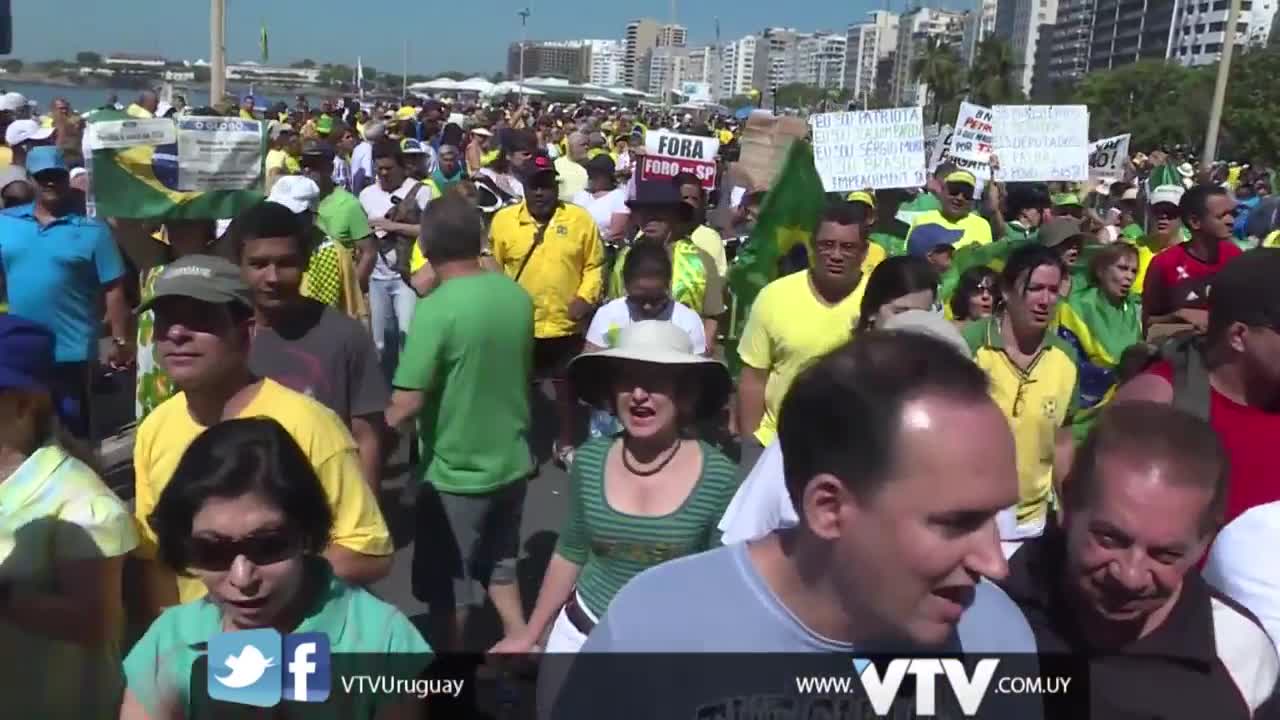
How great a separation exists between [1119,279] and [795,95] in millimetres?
123636

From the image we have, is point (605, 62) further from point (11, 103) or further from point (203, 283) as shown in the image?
point (203, 283)

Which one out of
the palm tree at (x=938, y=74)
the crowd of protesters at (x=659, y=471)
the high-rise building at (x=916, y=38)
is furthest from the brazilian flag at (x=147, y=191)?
the palm tree at (x=938, y=74)

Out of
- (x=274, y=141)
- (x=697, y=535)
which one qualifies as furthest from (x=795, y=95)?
(x=697, y=535)

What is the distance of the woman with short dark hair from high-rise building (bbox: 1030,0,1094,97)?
14829 centimetres

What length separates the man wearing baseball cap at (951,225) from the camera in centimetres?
680

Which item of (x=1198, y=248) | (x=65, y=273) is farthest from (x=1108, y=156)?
(x=65, y=273)

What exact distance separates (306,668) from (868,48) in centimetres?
19274

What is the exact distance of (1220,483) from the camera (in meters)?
1.94

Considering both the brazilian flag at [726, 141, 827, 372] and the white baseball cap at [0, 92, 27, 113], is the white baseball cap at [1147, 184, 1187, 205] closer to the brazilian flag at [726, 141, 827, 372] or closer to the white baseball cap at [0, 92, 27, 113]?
the brazilian flag at [726, 141, 827, 372]

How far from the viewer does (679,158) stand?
362 inches

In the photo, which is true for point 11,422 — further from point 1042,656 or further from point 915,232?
point 915,232

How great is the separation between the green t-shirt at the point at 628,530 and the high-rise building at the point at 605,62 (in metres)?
169

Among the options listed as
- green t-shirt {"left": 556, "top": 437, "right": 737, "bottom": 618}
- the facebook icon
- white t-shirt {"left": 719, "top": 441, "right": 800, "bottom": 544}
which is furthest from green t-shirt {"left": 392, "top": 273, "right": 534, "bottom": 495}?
the facebook icon

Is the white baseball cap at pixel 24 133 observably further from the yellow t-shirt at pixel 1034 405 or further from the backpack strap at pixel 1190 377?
the backpack strap at pixel 1190 377
